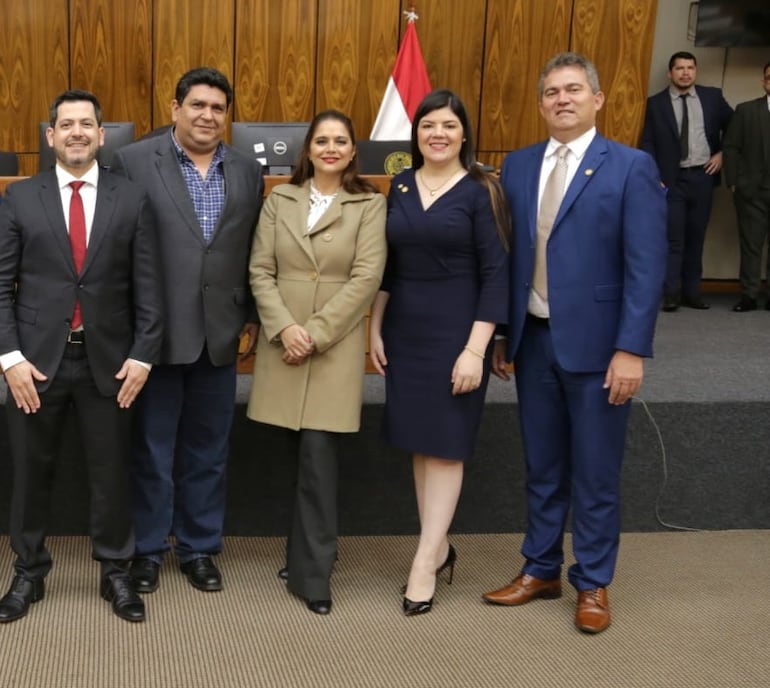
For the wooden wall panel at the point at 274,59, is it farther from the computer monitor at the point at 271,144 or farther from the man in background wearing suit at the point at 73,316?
the man in background wearing suit at the point at 73,316

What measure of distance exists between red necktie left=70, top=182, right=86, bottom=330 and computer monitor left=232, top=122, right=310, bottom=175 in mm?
1705

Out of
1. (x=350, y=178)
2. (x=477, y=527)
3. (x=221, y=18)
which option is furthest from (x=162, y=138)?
(x=221, y=18)

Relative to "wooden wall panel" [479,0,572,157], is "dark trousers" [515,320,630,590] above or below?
below

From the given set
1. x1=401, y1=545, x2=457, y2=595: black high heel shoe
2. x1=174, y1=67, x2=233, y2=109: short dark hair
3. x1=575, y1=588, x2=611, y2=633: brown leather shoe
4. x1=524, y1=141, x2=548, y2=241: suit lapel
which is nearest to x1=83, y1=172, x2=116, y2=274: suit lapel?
x1=174, y1=67, x2=233, y2=109: short dark hair

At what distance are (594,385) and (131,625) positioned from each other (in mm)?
1434

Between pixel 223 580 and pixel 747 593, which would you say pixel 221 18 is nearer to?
pixel 223 580

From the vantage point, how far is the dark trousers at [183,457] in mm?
3100

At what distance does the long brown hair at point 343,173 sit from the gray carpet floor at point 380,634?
47.9 inches

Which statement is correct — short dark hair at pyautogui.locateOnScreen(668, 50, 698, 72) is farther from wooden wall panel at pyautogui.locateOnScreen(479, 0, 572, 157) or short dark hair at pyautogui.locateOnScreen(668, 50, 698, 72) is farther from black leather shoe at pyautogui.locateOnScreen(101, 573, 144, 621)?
black leather shoe at pyautogui.locateOnScreen(101, 573, 144, 621)

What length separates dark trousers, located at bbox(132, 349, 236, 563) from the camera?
10.2 feet

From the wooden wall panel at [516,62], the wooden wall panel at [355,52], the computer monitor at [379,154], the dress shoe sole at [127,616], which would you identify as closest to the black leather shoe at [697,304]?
the wooden wall panel at [516,62]

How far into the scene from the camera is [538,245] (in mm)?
2975

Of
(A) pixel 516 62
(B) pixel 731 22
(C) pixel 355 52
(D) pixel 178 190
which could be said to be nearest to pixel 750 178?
(B) pixel 731 22

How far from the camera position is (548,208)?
116 inches
